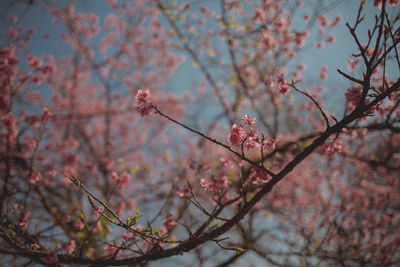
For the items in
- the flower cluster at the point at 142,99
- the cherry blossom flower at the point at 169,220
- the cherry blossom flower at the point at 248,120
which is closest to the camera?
the cherry blossom flower at the point at 248,120

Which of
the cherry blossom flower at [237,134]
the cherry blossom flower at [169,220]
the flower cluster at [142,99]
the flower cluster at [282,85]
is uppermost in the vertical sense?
the flower cluster at [282,85]

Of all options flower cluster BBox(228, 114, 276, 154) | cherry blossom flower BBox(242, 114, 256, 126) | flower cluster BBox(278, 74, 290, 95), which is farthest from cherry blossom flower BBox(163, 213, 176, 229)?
flower cluster BBox(278, 74, 290, 95)

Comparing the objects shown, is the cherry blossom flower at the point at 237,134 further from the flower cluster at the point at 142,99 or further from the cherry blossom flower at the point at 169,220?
the cherry blossom flower at the point at 169,220

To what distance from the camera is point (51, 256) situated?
7.62 ft

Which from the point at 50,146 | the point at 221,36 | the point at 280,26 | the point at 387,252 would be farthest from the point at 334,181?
the point at 50,146

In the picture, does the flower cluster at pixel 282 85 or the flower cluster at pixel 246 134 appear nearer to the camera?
the flower cluster at pixel 246 134

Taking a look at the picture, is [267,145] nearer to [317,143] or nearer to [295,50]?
[317,143]

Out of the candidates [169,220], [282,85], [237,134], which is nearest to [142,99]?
[237,134]

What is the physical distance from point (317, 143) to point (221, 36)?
6.48 m

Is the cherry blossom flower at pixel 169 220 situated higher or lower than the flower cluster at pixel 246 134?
lower

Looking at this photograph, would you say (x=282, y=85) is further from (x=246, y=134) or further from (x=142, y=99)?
(x=142, y=99)

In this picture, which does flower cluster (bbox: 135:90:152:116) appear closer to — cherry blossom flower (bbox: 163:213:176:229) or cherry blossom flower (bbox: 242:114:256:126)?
cherry blossom flower (bbox: 242:114:256:126)

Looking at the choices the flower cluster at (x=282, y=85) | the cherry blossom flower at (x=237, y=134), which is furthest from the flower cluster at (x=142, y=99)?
the flower cluster at (x=282, y=85)

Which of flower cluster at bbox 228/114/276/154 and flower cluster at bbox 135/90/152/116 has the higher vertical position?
flower cluster at bbox 135/90/152/116
